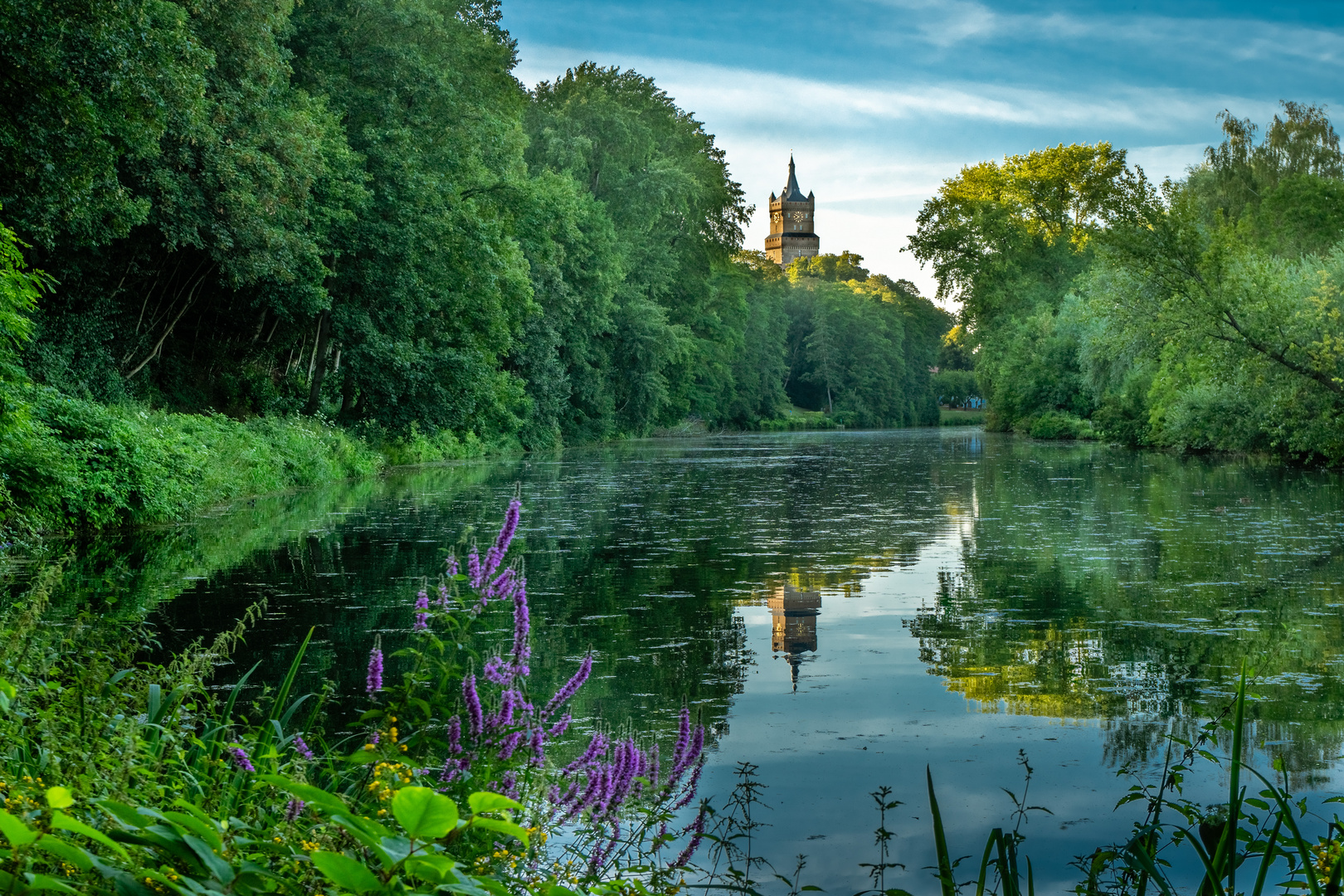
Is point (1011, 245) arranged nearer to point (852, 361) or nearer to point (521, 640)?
point (852, 361)

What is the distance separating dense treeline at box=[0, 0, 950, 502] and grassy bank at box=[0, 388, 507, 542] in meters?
0.83

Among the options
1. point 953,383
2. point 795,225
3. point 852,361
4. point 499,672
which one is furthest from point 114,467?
point 795,225

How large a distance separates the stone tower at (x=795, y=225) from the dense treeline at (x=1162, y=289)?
4795 inches

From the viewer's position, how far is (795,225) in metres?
186

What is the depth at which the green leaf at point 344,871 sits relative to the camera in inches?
57.6

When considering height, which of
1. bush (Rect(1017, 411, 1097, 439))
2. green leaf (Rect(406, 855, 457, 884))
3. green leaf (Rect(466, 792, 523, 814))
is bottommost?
green leaf (Rect(406, 855, 457, 884))

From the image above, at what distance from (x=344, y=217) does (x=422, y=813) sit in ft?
83.8

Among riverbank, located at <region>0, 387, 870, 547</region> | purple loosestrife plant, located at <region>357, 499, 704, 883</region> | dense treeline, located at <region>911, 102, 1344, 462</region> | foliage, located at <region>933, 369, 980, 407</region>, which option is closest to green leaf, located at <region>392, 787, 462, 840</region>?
purple loosestrife plant, located at <region>357, 499, 704, 883</region>

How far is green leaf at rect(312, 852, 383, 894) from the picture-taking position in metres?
1.46

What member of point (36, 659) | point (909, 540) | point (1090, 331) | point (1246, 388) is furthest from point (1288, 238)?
point (36, 659)

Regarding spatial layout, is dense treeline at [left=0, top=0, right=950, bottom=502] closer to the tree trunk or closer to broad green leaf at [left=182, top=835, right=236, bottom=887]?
the tree trunk

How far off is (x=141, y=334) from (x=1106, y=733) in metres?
24.1

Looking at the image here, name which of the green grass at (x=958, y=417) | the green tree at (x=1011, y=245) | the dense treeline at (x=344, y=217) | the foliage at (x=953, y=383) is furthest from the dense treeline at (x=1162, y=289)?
the foliage at (x=953, y=383)

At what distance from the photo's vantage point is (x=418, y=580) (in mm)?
11125
